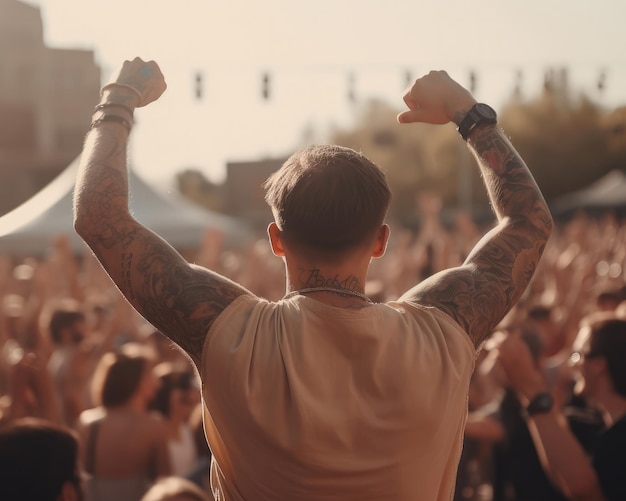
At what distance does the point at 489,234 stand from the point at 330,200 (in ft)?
1.42

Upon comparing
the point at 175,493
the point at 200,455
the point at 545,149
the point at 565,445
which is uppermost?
the point at 565,445

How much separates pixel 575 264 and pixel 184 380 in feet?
22.0

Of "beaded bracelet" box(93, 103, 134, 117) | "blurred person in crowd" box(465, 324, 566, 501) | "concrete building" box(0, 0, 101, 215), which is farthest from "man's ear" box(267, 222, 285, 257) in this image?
"concrete building" box(0, 0, 101, 215)

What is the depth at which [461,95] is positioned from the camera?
2.30 metres

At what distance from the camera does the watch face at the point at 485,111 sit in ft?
7.52

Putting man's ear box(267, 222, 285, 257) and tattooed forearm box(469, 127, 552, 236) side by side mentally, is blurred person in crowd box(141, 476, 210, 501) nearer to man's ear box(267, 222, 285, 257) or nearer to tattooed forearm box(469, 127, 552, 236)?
man's ear box(267, 222, 285, 257)

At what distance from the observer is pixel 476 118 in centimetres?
229

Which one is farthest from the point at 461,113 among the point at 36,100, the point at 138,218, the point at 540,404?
the point at 36,100

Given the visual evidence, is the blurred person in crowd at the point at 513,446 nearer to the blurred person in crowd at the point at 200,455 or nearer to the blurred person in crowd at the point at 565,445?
the blurred person in crowd at the point at 565,445

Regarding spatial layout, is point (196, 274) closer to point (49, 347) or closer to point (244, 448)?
point (244, 448)

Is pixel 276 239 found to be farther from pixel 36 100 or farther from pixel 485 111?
pixel 36 100

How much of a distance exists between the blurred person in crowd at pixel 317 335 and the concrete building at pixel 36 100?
43178 millimetres

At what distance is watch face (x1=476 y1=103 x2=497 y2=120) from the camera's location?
90.2 inches

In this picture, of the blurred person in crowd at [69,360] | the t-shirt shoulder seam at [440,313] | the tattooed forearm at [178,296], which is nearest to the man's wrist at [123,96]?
the tattooed forearm at [178,296]
